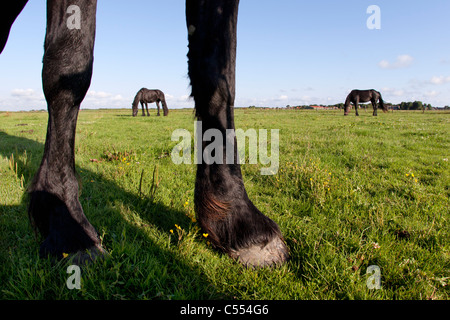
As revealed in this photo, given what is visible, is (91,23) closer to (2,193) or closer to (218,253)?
(218,253)

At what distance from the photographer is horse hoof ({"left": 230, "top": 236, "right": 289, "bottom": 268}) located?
1.73 metres

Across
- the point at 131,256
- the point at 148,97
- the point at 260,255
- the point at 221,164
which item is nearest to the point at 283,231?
the point at 260,255

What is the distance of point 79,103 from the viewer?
1644mm

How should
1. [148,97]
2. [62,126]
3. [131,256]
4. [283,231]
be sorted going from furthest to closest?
1. [148,97]
2. [283,231]
3. [131,256]
4. [62,126]

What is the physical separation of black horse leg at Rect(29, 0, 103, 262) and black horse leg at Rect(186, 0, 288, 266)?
0.66m

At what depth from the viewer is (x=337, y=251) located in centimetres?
198

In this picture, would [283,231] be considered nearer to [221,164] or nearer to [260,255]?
[260,255]

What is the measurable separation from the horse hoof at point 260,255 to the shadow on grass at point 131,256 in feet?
0.88

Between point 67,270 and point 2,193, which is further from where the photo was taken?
point 2,193

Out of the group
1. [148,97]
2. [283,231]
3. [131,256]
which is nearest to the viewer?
[131,256]

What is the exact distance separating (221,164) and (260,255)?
67 centimetres

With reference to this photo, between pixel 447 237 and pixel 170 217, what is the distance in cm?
245

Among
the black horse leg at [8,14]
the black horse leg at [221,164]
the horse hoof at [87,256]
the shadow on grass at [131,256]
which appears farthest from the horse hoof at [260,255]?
the black horse leg at [8,14]

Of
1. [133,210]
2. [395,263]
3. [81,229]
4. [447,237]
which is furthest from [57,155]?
[447,237]
